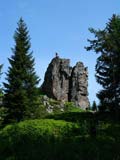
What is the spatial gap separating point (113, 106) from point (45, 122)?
361 inches

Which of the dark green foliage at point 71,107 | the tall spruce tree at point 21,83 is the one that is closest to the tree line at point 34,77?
the tall spruce tree at point 21,83

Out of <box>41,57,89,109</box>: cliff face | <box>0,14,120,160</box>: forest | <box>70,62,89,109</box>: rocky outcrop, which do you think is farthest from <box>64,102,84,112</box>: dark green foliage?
<box>0,14,120,160</box>: forest

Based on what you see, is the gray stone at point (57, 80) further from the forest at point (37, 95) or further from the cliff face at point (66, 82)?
the forest at point (37, 95)

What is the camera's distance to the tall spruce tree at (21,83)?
46.2 m

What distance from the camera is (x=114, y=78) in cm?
4647

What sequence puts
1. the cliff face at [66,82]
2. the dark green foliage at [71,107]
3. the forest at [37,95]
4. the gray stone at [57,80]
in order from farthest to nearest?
the cliff face at [66,82] → the gray stone at [57,80] → the dark green foliage at [71,107] → the forest at [37,95]

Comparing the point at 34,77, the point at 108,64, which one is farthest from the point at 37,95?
the point at 108,64

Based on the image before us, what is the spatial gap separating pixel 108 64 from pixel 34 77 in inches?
343

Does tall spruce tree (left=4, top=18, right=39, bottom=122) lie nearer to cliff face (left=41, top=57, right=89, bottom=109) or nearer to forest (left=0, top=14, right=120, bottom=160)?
forest (left=0, top=14, right=120, bottom=160)

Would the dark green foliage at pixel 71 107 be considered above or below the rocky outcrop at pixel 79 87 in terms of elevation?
below

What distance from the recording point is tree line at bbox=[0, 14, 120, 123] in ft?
152

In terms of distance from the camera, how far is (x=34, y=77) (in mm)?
48594

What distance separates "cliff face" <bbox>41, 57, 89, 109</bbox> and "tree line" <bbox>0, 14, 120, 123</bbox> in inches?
781

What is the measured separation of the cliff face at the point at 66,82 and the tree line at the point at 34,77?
19.8 meters
